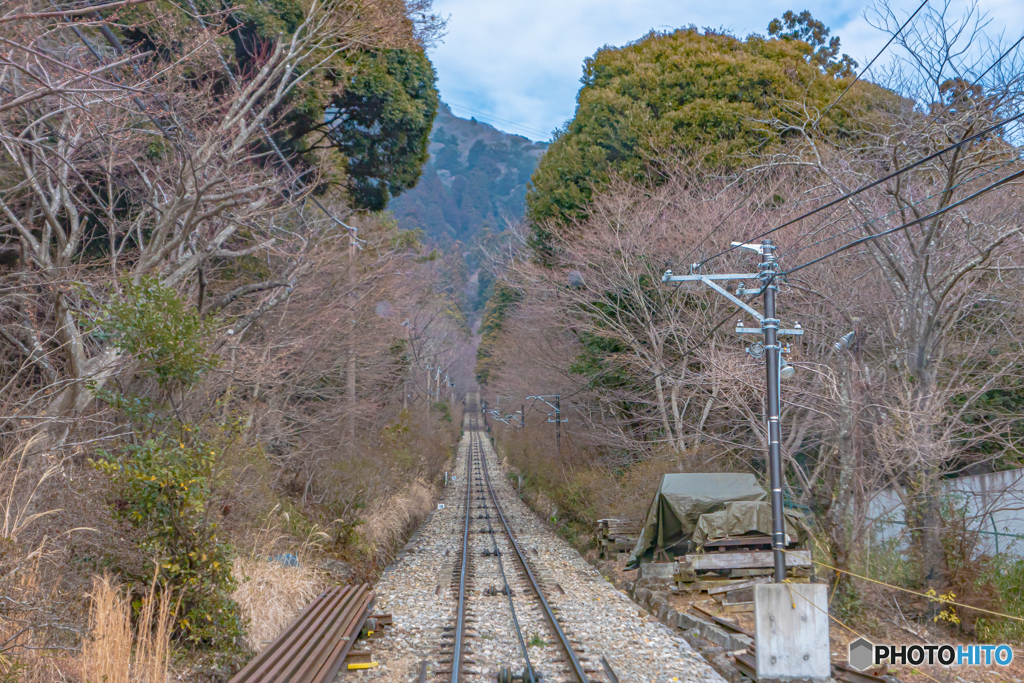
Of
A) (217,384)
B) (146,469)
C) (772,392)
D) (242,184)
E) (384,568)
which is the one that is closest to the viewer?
Answer: (146,469)

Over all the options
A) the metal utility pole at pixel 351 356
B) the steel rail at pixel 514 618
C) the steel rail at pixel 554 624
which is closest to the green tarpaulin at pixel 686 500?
the steel rail at pixel 554 624

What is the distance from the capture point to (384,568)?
52.2 ft

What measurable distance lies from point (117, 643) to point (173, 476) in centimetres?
192

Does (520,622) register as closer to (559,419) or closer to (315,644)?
(315,644)

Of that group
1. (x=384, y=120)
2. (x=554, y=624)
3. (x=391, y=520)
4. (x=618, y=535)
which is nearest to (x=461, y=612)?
→ (x=554, y=624)

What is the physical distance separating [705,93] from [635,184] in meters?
3.57

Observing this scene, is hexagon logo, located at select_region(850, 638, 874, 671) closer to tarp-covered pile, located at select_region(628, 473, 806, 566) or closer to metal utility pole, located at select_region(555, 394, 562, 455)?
tarp-covered pile, located at select_region(628, 473, 806, 566)

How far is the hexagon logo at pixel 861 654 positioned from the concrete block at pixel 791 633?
2.49ft

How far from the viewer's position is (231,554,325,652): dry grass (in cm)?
859

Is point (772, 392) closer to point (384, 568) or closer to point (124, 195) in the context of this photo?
point (384, 568)

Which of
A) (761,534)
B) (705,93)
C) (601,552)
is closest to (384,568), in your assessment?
(601,552)

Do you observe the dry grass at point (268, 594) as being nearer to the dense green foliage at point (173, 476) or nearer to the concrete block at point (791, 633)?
the dense green foliage at point (173, 476)

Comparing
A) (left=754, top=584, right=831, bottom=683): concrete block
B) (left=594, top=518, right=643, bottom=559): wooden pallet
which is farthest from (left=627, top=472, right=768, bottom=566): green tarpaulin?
(left=754, top=584, right=831, bottom=683): concrete block

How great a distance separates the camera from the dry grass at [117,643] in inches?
210
